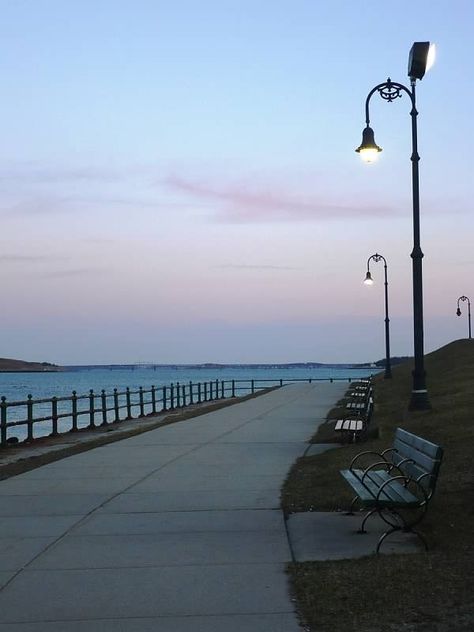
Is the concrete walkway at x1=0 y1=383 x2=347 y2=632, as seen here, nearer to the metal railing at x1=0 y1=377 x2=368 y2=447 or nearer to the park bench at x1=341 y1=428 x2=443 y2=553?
the park bench at x1=341 y1=428 x2=443 y2=553

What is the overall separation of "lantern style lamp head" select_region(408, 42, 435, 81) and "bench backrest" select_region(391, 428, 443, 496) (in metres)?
9.08

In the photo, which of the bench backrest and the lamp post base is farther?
the lamp post base

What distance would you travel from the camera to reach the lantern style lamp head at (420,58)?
16156 mm

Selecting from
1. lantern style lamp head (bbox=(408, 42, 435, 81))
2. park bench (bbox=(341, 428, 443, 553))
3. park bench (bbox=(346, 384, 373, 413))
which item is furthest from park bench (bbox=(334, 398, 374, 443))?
lantern style lamp head (bbox=(408, 42, 435, 81))

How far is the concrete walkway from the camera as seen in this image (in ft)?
18.1

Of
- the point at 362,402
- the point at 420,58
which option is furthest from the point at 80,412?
the point at 420,58

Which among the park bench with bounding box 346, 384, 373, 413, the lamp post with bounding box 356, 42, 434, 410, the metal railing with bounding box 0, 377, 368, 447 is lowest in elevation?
the metal railing with bounding box 0, 377, 368, 447

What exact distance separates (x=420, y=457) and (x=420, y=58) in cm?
1034

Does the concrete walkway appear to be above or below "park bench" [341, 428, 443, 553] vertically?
below

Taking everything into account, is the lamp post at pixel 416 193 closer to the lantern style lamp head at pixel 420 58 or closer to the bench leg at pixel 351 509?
the lantern style lamp head at pixel 420 58

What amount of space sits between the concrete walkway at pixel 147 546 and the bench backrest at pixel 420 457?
136cm

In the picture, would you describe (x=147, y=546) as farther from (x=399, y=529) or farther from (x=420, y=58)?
(x=420, y=58)

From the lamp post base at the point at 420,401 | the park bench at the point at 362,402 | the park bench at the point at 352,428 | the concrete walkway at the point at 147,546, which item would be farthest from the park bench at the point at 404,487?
the lamp post base at the point at 420,401

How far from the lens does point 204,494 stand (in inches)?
403
